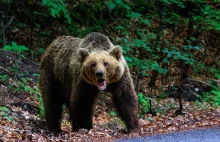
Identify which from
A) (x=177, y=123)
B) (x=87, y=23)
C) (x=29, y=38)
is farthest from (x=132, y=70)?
(x=177, y=123)

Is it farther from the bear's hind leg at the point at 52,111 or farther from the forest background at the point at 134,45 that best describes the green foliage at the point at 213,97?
the bear's hind leg at the point at 52,111

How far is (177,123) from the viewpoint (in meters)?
8.87

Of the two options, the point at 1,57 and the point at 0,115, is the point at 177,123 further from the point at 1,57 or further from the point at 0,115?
A: the point at 1,57

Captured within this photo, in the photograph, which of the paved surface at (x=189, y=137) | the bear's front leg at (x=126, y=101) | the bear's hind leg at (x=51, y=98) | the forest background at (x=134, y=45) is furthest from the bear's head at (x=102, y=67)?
the forest background at (x=134, y=45)

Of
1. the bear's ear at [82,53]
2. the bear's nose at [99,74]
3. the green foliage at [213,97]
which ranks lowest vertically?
the green foliage at [213,97]

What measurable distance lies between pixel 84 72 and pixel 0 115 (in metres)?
1.91

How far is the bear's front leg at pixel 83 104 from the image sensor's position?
8.25m

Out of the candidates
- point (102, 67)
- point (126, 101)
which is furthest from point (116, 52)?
point (126, 101)

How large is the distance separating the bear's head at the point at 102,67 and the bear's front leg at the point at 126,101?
170 mm

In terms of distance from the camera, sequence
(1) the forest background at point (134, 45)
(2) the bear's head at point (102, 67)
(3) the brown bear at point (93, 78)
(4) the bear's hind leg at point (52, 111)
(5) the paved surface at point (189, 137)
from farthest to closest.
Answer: (1) the forest background at point (134, 45) → (4) the bear's hind leg at point (52, 111) → (3) the brown bear at point (93, 78) → (2) the bear's head at point (102, 67) → (5) the paved surface at point (189, 137)

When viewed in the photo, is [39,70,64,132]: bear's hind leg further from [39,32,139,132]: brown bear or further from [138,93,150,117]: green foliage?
[138,93,150,117]: green foliage

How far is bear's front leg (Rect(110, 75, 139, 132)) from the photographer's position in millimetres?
8141

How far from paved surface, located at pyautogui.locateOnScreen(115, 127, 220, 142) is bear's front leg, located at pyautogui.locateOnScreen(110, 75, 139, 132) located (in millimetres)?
1026

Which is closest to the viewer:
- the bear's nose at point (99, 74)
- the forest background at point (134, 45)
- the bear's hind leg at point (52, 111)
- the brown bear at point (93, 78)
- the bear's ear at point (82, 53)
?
the bear's nose at point (99, 74)
